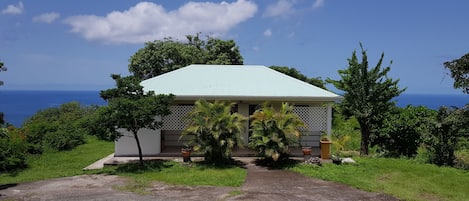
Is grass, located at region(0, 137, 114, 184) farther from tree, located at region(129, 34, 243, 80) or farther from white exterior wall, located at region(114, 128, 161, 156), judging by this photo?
tree, located at region(129, 34, 243, 80)

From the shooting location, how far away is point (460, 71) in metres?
11.9

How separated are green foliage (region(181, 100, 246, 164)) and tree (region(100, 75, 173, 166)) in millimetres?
1080

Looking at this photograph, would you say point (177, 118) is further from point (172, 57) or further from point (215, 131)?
point (172, 57)

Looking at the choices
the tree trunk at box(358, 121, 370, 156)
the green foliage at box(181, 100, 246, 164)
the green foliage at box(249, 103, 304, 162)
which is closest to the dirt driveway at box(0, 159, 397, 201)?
the green foliage at box(249, 103, 304, 162)

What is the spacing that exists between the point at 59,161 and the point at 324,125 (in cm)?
989

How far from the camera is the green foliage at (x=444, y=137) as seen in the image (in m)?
12.6

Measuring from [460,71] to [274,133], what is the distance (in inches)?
233

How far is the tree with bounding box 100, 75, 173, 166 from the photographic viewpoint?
11.6 metres

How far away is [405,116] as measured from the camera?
584 inches

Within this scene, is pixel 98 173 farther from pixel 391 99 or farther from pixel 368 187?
pixel 391 99

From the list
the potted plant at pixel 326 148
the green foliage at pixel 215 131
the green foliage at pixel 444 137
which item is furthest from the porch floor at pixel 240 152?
the green foliage at pixel 444 137

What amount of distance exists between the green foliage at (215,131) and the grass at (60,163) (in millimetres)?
3694

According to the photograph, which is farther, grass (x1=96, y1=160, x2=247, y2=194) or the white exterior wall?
the white exterior wall

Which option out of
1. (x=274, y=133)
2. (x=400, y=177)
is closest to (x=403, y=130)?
(x=400, y=177)
